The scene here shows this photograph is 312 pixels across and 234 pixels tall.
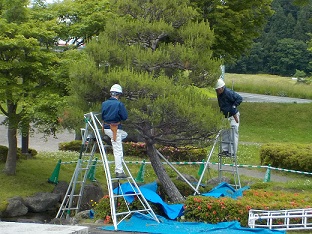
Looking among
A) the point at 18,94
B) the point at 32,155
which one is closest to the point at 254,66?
the point at 32,155

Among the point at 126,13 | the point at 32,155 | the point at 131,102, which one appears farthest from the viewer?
the point at 32,155

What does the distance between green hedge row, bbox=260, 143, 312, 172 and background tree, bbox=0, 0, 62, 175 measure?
7.30 meters

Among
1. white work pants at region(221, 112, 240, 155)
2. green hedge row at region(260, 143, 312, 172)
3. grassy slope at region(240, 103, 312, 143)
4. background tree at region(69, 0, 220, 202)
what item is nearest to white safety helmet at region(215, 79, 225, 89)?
background tree at region(69, 0, 220, 202)

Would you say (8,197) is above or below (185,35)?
below

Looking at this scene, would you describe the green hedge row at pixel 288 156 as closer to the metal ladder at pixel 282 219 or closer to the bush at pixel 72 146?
the bush at pixel 72 146

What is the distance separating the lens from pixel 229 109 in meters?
13.4

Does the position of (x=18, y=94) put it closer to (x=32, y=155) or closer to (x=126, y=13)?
(x=126, y=13)

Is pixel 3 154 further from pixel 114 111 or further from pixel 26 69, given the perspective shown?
pixel 114 111

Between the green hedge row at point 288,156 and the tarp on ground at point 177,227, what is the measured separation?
27.0ft

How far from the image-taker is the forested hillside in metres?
66.0

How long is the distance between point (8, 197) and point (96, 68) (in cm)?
532

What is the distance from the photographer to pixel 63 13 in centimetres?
1752

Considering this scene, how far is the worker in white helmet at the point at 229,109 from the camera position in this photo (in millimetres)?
13156

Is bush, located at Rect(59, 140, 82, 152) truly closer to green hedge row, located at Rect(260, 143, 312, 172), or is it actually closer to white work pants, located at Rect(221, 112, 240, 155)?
green hedge row, located at Rect(260, 143, 312, 172)
